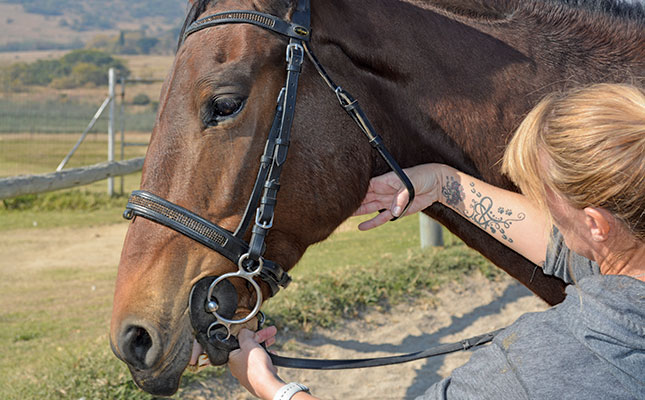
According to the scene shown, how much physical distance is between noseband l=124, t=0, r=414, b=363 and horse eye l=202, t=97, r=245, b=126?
152 millimetres

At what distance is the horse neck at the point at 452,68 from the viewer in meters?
2.04

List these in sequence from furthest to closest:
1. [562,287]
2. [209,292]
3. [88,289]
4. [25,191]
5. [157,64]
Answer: [157,64]
[88,289]
[25,191]
[562,287]
[209,292]

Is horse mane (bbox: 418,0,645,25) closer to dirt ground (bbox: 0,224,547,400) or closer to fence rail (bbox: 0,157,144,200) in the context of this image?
dirt ground (bbox: 0,224,547,400)

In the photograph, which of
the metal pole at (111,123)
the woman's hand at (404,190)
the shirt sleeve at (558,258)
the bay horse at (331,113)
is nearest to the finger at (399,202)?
the woman's hand at (404,190)

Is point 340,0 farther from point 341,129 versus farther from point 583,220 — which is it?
point 583,220

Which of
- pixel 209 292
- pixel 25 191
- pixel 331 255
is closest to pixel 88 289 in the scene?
pixel 25 191

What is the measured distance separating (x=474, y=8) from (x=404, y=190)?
30.1 inches

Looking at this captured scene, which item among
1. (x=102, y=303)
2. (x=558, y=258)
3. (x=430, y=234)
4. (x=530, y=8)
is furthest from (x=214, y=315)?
(x=430, y=234)

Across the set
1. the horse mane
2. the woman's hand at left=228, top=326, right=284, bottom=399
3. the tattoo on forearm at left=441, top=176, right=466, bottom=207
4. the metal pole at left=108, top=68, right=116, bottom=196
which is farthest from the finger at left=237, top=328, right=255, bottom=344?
the metal pole at left=108, top=68, right=116, bottom=196

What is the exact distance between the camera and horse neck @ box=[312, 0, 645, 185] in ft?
6.69

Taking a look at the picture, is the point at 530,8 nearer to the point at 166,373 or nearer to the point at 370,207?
the point at 370,207

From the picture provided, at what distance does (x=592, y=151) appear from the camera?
127cm

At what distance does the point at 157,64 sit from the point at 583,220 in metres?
58.3

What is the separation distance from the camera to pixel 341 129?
6.63 feet
